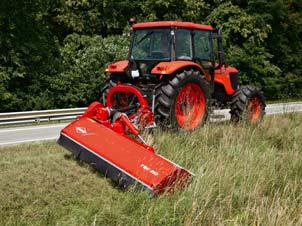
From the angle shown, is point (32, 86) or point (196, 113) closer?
point (196, 113)

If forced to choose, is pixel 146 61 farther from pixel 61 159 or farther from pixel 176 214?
pixel 176 214

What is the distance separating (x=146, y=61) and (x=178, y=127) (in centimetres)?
163

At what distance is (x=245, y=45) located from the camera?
23641 mm

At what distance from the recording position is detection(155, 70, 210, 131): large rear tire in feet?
29.8

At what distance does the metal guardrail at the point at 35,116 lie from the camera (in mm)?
13973

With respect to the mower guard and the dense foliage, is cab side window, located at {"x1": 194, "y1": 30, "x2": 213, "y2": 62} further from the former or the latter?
the dense foliage

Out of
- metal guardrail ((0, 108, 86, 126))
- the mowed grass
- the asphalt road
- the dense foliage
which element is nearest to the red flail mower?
the mowed grass

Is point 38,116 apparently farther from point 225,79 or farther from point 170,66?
point 170,66

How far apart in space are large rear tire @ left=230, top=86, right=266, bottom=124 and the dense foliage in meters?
3.04

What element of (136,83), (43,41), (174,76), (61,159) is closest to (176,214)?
(61,159)

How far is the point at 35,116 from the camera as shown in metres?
14.5

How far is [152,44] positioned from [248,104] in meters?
2.62

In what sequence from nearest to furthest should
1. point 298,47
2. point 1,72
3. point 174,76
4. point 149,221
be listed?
point 149,221 < point 174,76 < point 1,72 < point 298,47

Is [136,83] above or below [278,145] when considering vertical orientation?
above
